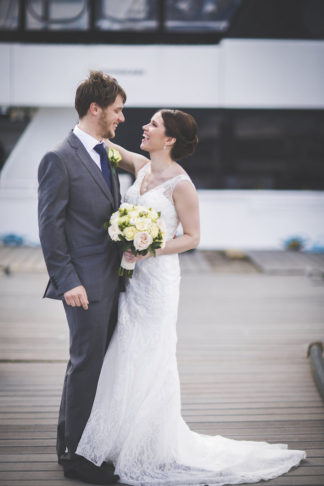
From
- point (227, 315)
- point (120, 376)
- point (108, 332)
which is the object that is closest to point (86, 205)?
point (108, 332)

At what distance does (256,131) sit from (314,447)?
342 inches

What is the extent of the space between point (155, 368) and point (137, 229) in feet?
2.70

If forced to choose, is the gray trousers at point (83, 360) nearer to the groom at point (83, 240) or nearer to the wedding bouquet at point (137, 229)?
the groom at point (83, 240)

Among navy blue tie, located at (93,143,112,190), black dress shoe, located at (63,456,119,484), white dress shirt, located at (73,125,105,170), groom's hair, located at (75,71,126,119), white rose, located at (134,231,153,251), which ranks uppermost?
groom's hair, located at (75,71,126,119)

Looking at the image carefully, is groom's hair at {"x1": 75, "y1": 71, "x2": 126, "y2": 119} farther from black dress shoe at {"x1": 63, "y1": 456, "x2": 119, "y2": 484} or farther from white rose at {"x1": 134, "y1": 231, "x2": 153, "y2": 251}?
black dress shoe at {"x1": 63, "y1": 456, "x2": 119, "y2": 484}

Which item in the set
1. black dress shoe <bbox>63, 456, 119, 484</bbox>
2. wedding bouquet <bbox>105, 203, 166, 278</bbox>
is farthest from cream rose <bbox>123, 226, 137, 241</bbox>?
black dress shoe <bbox>63, 456, 119, 484</bbox>

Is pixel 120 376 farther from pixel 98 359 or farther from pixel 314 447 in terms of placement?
pixel 314 447

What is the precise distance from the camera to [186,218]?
2.88m

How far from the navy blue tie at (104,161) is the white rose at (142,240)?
0.39m

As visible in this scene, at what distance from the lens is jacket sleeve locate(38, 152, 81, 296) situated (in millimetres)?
2521

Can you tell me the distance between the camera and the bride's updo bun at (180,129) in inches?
113

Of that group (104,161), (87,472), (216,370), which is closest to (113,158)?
(104,161)

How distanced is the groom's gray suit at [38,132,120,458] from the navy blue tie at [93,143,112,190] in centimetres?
4

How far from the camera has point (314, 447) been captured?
3279mm
